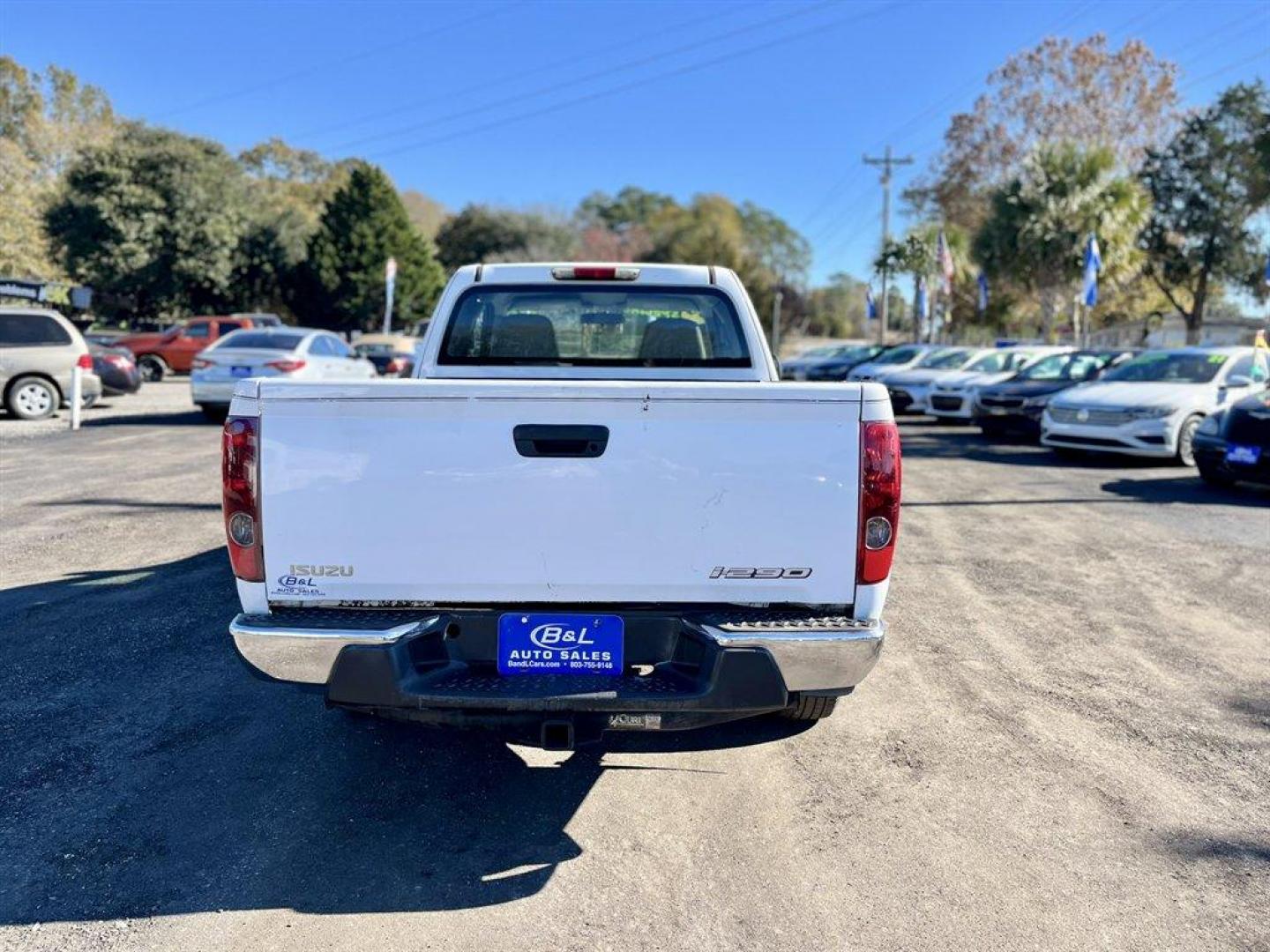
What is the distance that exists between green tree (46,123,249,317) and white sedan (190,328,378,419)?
92.3 ft

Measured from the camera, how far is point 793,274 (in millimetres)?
95375

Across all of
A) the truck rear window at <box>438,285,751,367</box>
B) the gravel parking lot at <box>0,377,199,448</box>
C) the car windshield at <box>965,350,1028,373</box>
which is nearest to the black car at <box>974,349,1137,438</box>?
the car windshield at <box>965,350,1028,373</box>

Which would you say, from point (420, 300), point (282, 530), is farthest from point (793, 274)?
point (282, 530)

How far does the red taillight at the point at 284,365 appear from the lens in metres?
14.4

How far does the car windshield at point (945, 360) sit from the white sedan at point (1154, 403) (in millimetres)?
7064

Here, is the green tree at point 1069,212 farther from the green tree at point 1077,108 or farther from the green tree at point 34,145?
the green tree at point 34,145

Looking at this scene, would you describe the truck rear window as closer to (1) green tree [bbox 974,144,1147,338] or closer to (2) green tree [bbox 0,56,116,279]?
(1) green tree [bbox 974,144,1147,338]

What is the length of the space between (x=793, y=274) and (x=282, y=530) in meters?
96.1

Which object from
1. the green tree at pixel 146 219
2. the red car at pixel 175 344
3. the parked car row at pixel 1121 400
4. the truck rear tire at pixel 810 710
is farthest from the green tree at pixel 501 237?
the truck rear tire at pixel 810 710

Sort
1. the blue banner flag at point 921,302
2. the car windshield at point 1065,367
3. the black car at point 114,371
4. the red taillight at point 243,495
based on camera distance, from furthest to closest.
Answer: the blue banner flag at point 921,302 → the black car at point 114,371 → the car windshield at point 1065,367 → the red taillight at point 243,495

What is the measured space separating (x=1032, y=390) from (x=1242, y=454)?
5668mm

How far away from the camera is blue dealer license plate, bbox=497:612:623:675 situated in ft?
9.74

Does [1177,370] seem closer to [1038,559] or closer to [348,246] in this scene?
[1038,559]

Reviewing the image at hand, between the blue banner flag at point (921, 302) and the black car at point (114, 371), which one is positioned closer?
the black car at point (114, 371)
